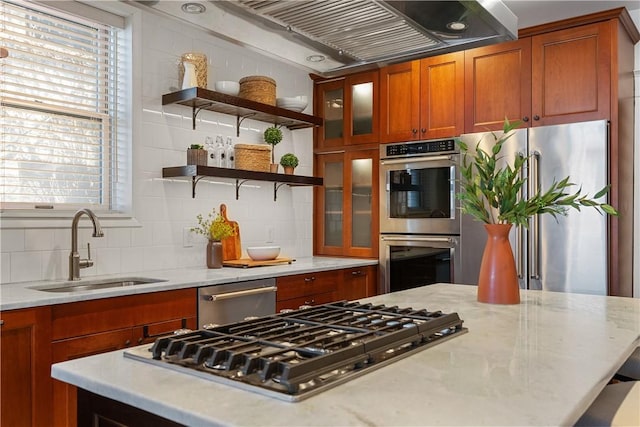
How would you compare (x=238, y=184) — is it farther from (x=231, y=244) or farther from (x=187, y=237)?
(x=187, y=237)

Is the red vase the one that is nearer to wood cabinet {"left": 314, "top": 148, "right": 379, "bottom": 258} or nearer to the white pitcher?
the white pitcher

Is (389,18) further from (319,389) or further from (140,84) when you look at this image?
(140,84)

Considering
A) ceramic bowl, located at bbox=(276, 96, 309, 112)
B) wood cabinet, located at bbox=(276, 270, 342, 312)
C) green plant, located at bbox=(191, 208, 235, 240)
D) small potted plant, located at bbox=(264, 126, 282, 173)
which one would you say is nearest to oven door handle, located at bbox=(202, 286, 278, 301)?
wood cabinet, located at bbox=(276, 270, 342, 312)

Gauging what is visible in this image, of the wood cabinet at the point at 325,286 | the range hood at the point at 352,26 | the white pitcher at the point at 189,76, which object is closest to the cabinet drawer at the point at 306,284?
the wood cabinet at the point at 325,286

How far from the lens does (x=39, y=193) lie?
2867mm

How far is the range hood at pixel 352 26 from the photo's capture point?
4.88 feet

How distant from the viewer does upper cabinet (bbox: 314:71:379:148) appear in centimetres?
434

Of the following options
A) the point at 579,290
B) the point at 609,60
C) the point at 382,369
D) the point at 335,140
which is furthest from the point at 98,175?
the point at 609,60

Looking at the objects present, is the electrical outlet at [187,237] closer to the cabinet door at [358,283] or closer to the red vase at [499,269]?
the cabinet door at [358,283]

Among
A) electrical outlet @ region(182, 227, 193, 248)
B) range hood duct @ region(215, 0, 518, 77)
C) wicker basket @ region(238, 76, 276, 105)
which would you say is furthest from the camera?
wicker basket @ region(238, 76, 276, 105)

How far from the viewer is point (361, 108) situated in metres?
4.41

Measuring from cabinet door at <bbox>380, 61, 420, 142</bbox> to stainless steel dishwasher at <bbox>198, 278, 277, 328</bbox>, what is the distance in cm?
168

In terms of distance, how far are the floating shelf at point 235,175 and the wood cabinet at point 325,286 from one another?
0.76 m

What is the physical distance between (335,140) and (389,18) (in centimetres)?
289
